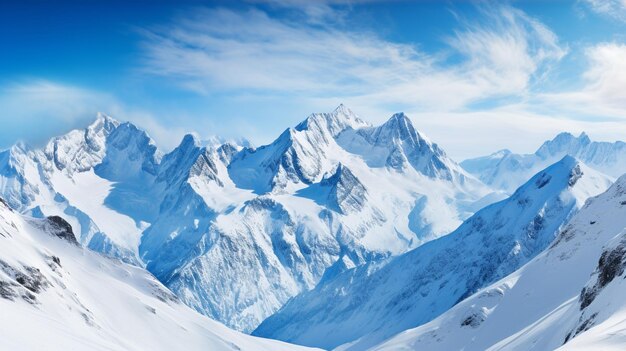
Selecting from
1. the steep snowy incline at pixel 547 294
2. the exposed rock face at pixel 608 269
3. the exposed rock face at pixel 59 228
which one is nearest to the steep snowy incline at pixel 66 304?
the exposed rock face at pixel 59 228

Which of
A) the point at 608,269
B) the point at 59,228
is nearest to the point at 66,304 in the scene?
the point at 59,228

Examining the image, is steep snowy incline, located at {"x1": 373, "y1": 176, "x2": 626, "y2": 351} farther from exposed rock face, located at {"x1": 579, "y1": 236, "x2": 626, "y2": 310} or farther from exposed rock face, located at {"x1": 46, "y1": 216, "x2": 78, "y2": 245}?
exposed rock face, located at {"x1": 46, "y1": 216, "x2": 78, "y2": 245}

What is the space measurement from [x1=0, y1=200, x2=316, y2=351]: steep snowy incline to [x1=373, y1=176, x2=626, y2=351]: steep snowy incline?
72.9 metres

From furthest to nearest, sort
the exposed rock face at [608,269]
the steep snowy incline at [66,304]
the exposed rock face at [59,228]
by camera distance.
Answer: the exposed rock face at [59,228]
the steep snowy incline at [66,304]
the exposed rock face at [608,269]

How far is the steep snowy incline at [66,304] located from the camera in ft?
284

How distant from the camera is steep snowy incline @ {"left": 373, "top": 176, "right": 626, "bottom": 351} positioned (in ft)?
327

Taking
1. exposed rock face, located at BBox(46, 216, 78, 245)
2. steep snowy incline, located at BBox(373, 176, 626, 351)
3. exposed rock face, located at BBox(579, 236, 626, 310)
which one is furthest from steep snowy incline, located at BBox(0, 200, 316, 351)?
steep snowy incline, located at BBox(373, 176, 626, 351)

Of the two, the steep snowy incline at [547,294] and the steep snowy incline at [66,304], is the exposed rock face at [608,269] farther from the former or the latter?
the steep snowy incline at [66,304]

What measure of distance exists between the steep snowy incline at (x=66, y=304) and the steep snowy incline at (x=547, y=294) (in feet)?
239

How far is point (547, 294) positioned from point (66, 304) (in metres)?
115

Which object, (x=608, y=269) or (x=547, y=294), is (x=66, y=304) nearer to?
(x=608, y=269)

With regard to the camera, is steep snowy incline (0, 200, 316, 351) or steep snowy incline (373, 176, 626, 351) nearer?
steep snowy incline (0, 200, 316, 351)

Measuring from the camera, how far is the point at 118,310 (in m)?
164

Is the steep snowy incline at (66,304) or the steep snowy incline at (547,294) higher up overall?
the steep snowy incline at (66,304)
